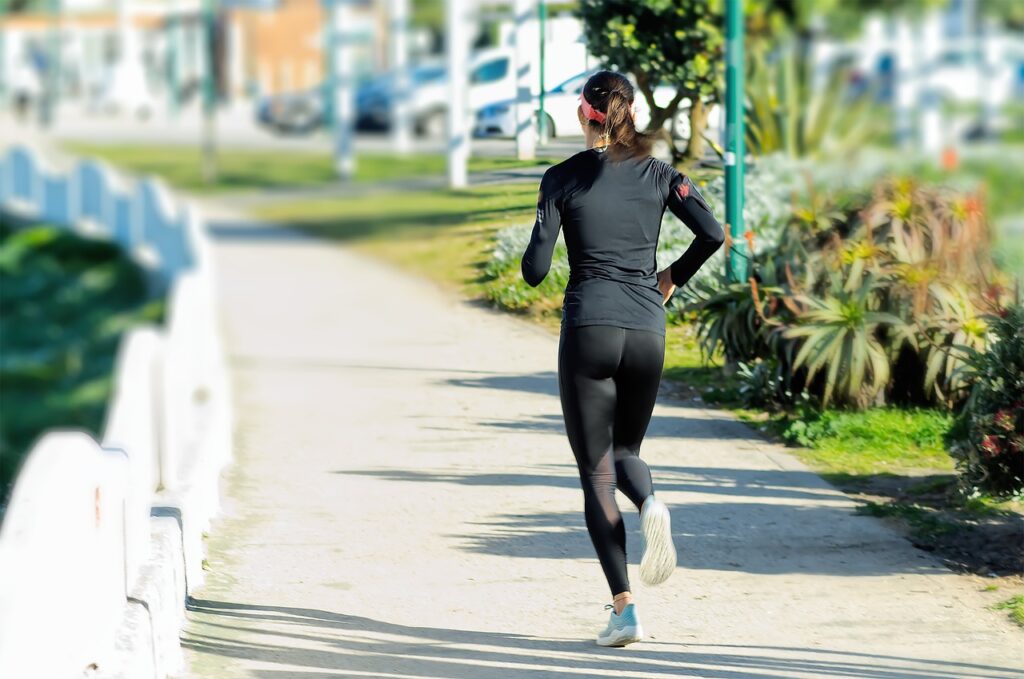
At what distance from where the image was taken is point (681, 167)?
6988 millimetres

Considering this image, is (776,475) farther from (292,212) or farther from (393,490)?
(292,212)

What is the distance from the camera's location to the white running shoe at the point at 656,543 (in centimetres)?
531

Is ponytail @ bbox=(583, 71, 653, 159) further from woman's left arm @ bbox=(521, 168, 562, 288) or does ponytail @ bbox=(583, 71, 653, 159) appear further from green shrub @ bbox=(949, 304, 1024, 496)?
green shrub @ bbox=(949, 304, 1024, 496)

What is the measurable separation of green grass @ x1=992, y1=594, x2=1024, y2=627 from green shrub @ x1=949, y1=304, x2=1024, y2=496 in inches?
20.8

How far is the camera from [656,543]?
209 inches

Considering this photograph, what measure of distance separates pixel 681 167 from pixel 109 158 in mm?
35518

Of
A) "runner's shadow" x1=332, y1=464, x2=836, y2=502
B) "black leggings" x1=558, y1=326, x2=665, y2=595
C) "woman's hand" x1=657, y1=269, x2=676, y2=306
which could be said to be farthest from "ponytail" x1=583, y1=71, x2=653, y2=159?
"runner's shadow" x1=332, y1=464, x2=836, y2=502

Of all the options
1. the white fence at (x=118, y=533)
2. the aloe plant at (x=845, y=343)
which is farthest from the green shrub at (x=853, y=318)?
the white fence at (x=118, y=533)

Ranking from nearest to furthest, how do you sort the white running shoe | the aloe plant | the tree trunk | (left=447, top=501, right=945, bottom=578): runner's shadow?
the white running shoe → (left=447, top=501, right=945, bottom=578): runner's shadow → the tree trunk → the aloe plant

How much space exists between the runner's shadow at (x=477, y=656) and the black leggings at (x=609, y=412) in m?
0.29

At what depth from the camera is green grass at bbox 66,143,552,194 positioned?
31.1 metres

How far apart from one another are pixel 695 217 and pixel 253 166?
104 feet

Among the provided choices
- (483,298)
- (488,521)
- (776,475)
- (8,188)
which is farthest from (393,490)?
(8,188)

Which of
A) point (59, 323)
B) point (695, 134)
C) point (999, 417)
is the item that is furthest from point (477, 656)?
point (59, 323)
